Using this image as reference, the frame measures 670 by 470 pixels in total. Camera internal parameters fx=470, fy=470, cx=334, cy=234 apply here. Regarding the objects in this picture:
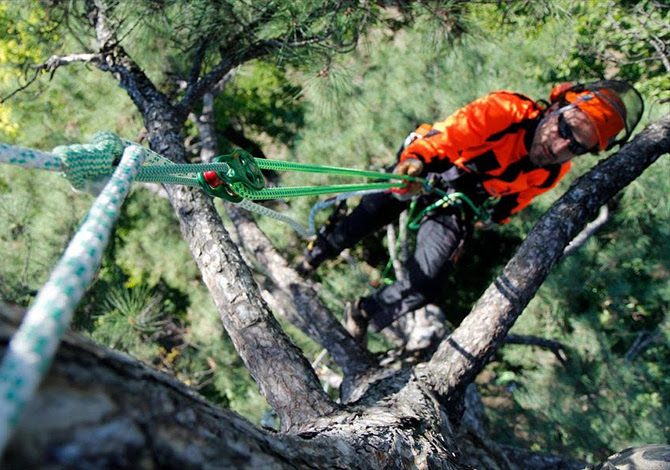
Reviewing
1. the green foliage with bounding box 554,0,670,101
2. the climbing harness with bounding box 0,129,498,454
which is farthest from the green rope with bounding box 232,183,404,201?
the green foliage with bounding box 554,0,670,101

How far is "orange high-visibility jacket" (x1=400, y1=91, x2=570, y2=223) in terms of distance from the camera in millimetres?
1484

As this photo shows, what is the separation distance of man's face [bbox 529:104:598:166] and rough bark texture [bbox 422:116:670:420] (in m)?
0.11

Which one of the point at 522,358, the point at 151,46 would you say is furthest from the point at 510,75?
the point at 151,46

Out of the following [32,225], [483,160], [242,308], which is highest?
[32,225]

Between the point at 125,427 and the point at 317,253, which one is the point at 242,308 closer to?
the point at 125,427

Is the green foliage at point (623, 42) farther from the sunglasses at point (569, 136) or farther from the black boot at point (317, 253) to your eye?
the black boot at point (317, 253)

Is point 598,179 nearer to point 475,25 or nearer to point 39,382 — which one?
point 475,25

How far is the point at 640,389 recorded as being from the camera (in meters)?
2.04

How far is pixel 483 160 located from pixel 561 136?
254mm

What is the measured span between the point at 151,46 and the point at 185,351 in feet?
5.31

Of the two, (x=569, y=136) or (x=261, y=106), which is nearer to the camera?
(x=569, y=136)

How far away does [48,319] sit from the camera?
316 millimetres

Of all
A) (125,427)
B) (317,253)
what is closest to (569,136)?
(317,253)

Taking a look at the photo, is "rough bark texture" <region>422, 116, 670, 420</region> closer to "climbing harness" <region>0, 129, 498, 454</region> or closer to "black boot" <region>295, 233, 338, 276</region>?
"climbing harness" <region>0, 129, 498, 454</region>
